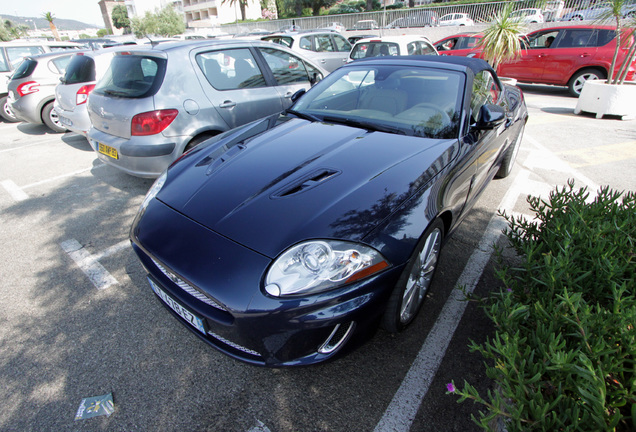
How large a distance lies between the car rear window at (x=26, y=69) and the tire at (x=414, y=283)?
26.2 feet

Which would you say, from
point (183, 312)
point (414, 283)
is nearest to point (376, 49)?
point (414, 283)

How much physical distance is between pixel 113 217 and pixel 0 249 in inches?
36.5

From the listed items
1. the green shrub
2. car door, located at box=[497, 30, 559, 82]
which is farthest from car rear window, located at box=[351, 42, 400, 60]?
the green shrub

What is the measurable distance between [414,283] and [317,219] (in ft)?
2.48

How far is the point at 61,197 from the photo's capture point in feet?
13.5

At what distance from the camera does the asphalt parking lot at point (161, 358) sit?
173 cm

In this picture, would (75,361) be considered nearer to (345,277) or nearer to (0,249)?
(345,277)

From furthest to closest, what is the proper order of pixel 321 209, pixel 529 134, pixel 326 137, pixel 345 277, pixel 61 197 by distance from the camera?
pixel 529 134
pixel 61 197
pixel 326 137
pixel 321 209
pixel 345 277

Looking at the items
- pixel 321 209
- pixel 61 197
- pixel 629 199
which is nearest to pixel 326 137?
pixel 321 209

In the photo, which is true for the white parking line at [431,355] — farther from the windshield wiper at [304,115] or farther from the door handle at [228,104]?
the door handle at [228,104]

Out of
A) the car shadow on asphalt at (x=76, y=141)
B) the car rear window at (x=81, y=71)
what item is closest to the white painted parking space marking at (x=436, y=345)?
the car rear window at (x=81, y=71)

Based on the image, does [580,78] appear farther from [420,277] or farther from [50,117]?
[50,117]

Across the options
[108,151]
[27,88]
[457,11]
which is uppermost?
[457,11]

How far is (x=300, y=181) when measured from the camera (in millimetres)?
2062
